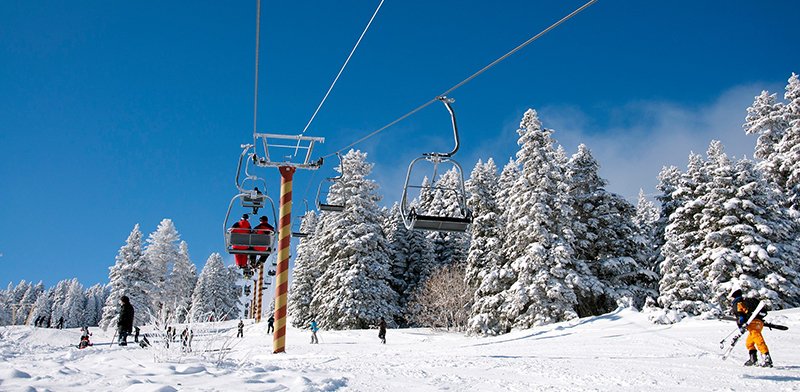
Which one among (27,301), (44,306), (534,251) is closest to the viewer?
(534,251)

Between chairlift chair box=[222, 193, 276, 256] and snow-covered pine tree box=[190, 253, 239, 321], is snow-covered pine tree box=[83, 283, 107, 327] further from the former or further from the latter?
chairlift chair box=[222, 193, 276, 256]

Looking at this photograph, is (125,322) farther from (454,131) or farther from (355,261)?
(355,261)

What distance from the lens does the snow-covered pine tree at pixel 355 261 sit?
38094 mm

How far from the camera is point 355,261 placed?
3953cm

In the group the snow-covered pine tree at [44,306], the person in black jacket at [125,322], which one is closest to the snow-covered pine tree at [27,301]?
the snow-covered pine tree at [44,306]

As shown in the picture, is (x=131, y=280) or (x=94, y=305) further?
(x=94, y=305)

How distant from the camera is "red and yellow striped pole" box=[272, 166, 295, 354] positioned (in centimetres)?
1336

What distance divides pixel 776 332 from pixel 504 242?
2076cm

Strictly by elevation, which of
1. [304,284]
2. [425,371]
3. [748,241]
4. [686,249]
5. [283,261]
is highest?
[304,284]

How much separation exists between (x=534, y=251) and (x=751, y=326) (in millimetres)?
20362

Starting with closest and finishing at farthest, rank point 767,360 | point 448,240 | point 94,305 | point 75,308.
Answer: point 767,360 → point 448,240 → point 75,308 → point 94,305

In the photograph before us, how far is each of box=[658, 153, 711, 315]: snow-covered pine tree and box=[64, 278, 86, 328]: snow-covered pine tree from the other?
99.5 m

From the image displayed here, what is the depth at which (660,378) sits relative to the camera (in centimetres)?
859

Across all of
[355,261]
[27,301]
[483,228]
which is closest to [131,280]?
[355,261]
